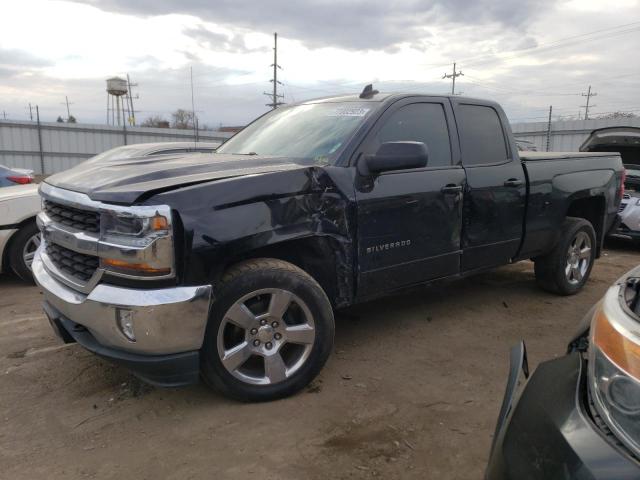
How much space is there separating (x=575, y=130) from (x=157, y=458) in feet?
71.0

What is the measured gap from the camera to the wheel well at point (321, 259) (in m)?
3.21

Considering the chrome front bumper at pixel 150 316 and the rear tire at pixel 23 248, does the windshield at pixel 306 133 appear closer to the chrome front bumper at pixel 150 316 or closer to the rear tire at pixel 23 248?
the chrome front bumper at pixel 150 316

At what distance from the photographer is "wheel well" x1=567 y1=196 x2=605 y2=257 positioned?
5430 millimetres

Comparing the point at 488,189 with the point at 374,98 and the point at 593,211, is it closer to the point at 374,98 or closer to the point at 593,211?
the point at 374,98

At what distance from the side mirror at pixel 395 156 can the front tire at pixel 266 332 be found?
0.86 m

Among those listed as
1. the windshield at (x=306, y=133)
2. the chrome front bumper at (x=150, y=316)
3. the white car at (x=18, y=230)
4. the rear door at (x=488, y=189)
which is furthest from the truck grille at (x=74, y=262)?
the white car at (x=18, y=230)

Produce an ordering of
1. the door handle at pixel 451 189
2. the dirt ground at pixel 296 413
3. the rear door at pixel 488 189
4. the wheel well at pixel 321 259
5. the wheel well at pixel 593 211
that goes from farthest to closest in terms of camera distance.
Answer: the wheel well at pixel 593 211, the rear door at pixel 488 189, the door handle at pixel 451 189, the wheel well at pixel 321 259, the dirt ground at pixel 296 413

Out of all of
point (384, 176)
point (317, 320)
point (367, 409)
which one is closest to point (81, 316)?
point (317, 320)

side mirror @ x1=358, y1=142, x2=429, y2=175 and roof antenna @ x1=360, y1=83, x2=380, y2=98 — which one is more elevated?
roof antenna @ x1=360, y1=83, x2=380, y2=98

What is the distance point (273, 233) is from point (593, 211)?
13.5 ft

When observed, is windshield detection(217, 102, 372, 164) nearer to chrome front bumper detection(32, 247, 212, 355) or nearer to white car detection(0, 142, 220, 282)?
chrome front bumper detection(32, 247, 212, 355)

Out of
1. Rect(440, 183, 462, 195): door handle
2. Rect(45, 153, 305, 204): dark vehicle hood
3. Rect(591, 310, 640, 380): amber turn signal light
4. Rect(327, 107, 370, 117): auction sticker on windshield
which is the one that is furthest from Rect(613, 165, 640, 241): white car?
Rect(591, 310, 640, 380): amber turn signal light

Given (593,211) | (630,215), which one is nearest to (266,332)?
(593,211)

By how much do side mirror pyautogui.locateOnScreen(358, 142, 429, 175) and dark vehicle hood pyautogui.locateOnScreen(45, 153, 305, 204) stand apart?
497mm
